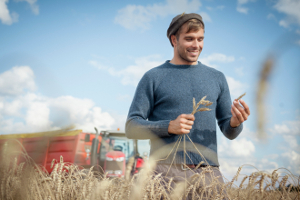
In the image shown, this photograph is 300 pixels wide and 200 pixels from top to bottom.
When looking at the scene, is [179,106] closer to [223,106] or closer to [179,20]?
[223,106]

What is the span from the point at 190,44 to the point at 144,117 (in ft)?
1.76

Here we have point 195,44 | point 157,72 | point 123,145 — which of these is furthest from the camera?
point 123,145

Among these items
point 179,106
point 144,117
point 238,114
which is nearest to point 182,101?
point 179,106

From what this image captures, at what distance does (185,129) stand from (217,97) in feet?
1.75

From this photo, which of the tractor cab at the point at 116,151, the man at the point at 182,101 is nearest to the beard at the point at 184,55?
the man at the point at 182,101

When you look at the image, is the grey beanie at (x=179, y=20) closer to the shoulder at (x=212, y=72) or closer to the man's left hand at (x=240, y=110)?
the shoulder at (x=212, y=72)

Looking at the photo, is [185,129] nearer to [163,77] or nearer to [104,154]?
[163,77]

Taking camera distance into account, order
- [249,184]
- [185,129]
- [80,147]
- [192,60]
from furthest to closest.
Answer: [80,147]
[192,60]
[185,129]
[249,184]

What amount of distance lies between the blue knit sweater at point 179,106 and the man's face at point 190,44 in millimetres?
104

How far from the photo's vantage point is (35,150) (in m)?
0.29

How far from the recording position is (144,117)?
1.43 m

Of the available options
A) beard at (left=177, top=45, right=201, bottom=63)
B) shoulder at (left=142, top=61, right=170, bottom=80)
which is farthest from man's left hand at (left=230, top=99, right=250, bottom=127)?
shoulder at (left=142, top=61, right=170, bottom=80)

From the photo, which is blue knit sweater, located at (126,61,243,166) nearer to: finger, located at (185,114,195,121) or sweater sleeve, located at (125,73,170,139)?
sweater sleeve, located at (125,73,170,139)

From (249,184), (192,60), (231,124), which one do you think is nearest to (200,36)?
(192,60)
